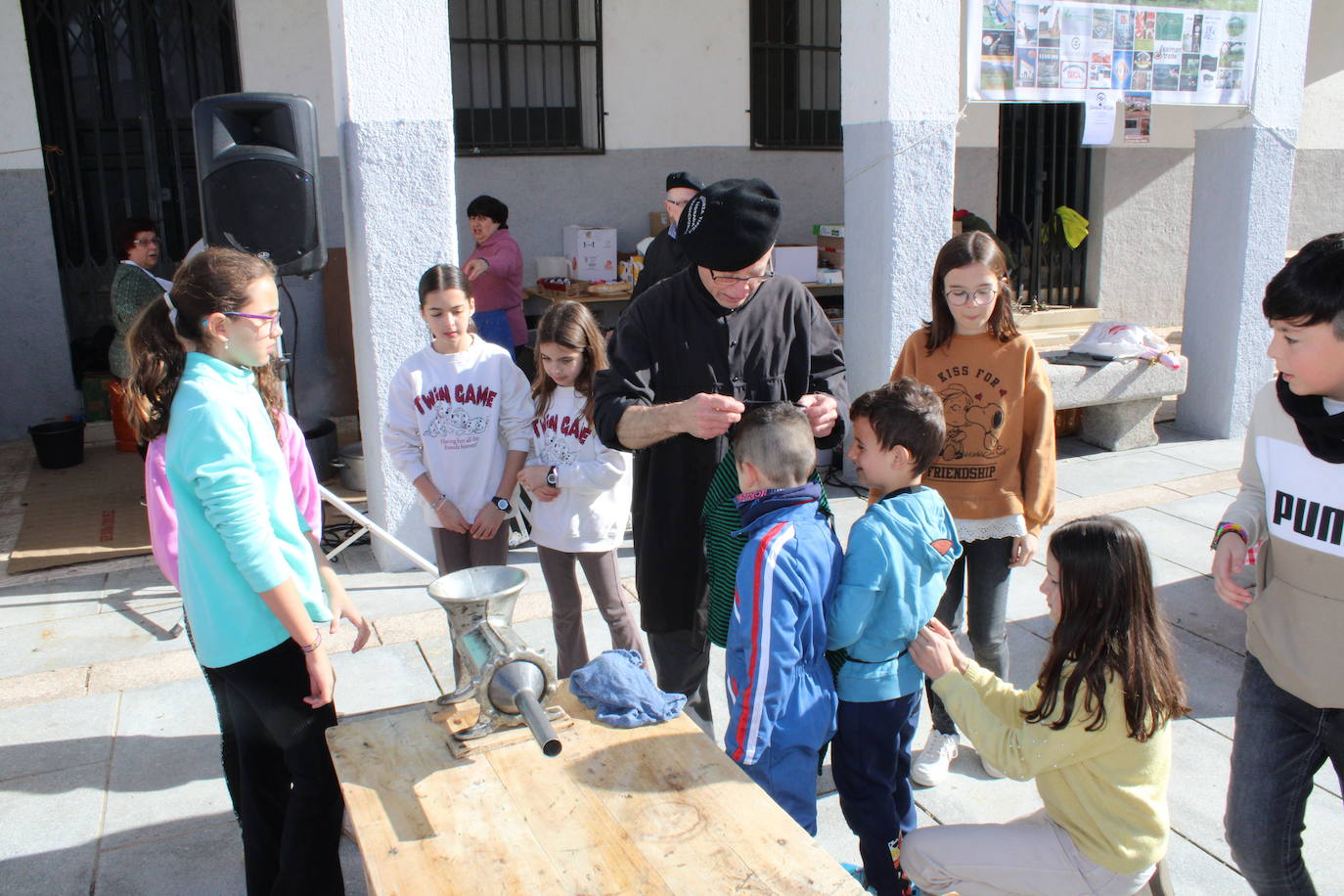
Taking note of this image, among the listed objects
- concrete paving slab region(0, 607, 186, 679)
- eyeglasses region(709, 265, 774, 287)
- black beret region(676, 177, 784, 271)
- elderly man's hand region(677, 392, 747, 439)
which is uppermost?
black beret region(676, 177, 784, 271)

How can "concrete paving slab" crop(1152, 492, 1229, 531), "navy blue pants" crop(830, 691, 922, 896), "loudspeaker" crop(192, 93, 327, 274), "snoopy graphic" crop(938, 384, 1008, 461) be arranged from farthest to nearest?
"concrete paving slab" crop(1152, 492, 1229, 531), "loudspeaker" crop(192, 93, 327, 274), "snoopy graphic" crop(938, 384, 1008, 461), "navy blue pants" crop(830, 691, 922, 896)

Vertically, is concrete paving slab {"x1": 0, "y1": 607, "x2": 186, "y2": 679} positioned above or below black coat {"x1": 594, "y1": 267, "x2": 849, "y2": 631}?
A: below

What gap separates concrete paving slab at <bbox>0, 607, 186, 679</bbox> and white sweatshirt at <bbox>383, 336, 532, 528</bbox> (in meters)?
1.70

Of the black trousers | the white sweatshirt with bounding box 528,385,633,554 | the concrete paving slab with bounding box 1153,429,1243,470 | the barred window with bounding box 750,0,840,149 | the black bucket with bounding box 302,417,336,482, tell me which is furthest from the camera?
the barred window with bounding box 750,0,840,149

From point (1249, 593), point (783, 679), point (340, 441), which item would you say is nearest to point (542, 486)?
point (783, 679)

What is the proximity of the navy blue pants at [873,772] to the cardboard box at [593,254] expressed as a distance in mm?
6521

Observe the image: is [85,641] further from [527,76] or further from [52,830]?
[527,76]

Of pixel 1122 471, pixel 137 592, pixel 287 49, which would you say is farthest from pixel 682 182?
pixel 287 49

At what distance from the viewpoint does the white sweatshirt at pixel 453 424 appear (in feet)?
11.9

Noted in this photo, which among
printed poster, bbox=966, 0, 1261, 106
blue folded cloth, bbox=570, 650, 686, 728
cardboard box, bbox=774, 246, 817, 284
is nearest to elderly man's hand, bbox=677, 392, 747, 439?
blue folded cloth, bbox=570, 650, 686, 728

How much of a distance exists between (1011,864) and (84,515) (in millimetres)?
5896

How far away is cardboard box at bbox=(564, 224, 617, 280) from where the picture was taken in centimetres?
863

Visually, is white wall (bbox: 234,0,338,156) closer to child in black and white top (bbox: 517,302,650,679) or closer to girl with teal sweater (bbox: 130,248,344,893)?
child in black and white top (bbox: 517,302,650,679)

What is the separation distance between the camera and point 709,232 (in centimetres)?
267
